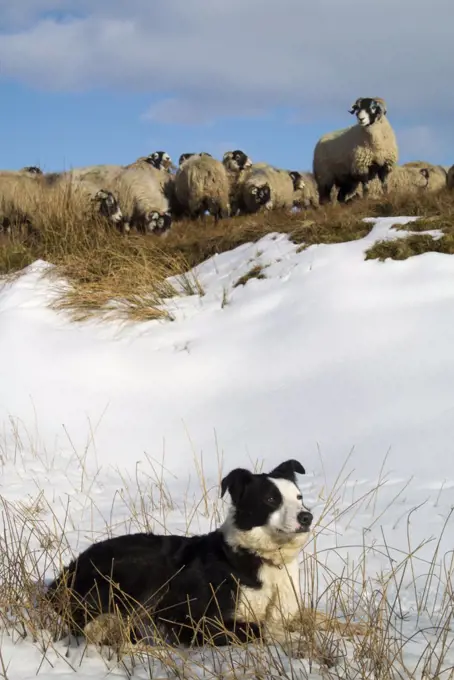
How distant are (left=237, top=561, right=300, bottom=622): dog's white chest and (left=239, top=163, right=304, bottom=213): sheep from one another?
13.4 m

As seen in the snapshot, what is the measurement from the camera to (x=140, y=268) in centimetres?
1002

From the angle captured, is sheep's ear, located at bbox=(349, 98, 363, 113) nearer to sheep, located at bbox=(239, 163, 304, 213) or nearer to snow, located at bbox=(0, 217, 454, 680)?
sheep, located at bbox=(239, 163, 304, 213)

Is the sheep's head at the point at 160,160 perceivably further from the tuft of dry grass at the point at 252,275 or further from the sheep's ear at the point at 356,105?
the tuft of dry grass at the point at 252,275

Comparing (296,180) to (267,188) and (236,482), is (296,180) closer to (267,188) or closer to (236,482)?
(267,188)

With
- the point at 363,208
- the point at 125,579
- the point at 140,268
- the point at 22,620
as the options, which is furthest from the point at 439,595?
the point at 363,208

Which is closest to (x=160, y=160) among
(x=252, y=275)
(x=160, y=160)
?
(x=160, y=160)

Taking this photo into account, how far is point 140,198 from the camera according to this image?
16.3 meters

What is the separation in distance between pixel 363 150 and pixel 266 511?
46.5ft

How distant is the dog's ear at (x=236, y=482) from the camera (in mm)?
3484

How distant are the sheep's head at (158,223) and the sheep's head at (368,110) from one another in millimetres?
4955

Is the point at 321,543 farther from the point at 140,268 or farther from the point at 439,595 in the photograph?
the point at 140,268

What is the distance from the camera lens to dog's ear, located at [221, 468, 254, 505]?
3.48 meters

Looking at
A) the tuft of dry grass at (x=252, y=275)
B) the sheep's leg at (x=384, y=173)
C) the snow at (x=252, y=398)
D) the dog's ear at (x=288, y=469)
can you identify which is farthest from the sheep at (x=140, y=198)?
the dog's ear at (x=288, y=469)

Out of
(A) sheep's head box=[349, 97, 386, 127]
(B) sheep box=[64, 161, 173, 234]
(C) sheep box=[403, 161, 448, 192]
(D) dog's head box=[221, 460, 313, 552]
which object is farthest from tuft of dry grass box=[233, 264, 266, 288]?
(C) sheep box=[403, 161, 448, 192]
